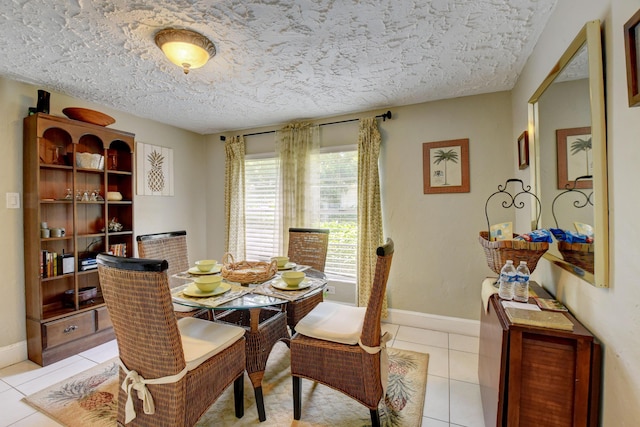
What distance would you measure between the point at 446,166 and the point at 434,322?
64.8 inches

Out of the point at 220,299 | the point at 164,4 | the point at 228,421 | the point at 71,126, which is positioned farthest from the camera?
the point at 71,126

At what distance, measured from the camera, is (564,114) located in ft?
4.74

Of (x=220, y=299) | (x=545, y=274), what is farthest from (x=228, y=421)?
(x=545, y=274)

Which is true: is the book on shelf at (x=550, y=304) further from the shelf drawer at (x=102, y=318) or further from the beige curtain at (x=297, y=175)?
the shelf drawer at (x=102, y=318)

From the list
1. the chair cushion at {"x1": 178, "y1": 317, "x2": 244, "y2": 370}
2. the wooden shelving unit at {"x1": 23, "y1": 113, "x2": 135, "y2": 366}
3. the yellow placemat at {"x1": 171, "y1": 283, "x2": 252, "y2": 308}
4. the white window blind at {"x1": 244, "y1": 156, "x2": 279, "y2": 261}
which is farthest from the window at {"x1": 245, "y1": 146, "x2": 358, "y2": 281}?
the chair cushion at {"x1": 178, "y1": 317, "x2": 244, "y2": 370}

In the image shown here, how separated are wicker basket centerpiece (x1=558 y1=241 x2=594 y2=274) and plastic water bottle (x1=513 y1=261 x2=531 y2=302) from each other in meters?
0.18

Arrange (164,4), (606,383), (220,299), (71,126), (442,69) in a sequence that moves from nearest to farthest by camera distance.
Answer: (606,383), (164,4), (220,299), (442,69), (71,126)

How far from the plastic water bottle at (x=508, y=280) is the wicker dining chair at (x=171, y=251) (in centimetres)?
210

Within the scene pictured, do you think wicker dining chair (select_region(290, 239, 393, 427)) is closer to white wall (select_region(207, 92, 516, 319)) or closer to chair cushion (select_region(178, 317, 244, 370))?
chair cushion (select_region(178, 317, 244, 370))

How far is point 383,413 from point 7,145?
362 centimetres

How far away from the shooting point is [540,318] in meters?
1.28

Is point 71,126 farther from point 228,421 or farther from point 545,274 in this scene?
point 545,274

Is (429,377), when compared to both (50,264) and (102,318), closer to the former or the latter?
(102,318)

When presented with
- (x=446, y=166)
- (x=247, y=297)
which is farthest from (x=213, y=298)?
(x=446, y=166)
